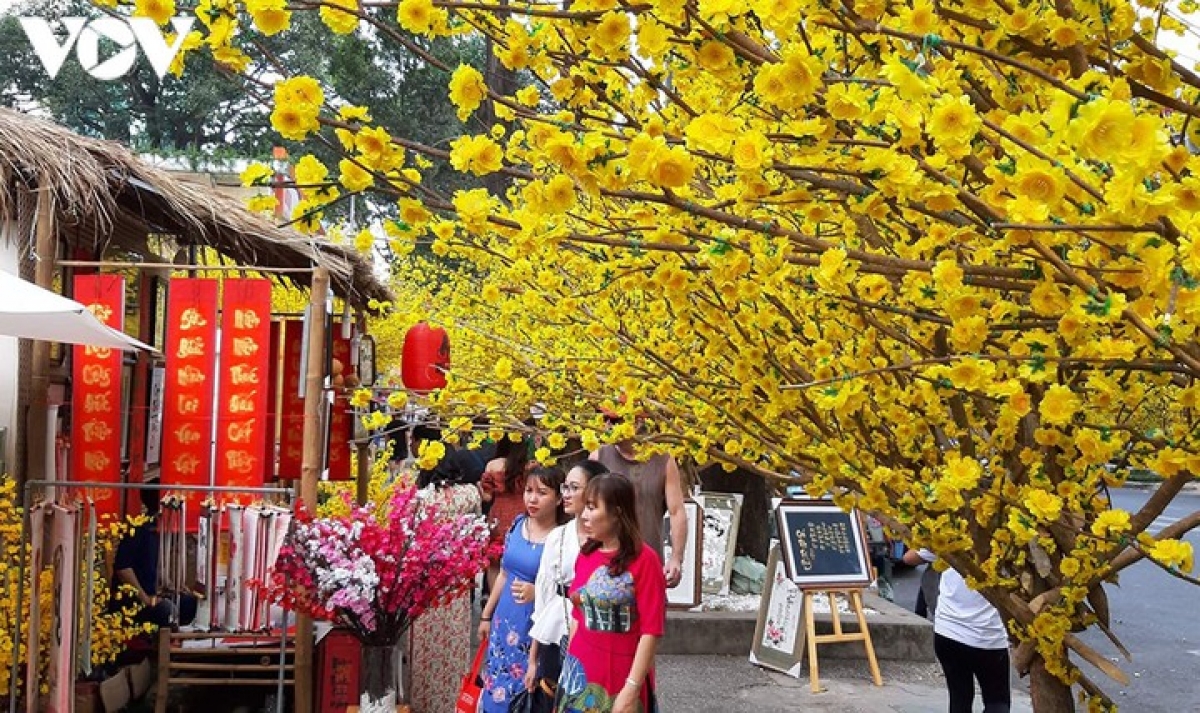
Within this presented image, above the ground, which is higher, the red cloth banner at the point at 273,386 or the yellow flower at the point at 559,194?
the yellow flower at the point at 559,194

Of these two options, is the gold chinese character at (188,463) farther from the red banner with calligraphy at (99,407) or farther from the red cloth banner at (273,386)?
the red cloth banner at (273,386)

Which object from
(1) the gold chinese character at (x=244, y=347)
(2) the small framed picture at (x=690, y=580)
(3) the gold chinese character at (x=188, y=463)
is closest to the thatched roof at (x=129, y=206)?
(1) the gold chinese character at (x=244, y=347)

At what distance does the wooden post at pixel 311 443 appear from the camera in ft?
19.1

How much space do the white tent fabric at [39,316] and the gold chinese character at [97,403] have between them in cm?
134

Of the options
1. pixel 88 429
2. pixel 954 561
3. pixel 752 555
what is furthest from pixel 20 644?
pixel 752 555

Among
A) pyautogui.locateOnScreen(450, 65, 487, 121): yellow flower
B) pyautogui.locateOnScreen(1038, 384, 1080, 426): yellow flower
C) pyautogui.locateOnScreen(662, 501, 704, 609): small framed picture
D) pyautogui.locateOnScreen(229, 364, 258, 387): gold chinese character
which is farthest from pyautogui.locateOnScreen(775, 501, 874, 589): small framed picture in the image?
pyautogui.locateOnScreen(450, 65, 487, 121): yellow flower

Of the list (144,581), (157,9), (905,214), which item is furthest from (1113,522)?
(144,581)

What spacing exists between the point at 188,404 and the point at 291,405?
229cm

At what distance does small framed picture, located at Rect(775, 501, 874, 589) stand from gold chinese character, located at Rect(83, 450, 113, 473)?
4.49m

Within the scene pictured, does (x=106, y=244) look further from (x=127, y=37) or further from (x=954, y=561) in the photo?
(x=127, y=37)

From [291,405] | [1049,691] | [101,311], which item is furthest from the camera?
[291,405]

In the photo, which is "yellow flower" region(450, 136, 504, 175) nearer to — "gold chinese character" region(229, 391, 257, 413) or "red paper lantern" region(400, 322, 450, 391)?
"gold chinese character" region(229, 391, 257, 413)

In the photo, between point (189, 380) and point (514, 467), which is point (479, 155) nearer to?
point (189, 380)

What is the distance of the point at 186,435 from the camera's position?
19.9 feet
